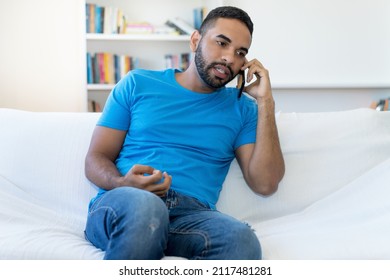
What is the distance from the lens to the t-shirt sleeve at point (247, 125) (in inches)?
67.0

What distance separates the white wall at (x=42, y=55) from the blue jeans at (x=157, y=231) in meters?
2.56

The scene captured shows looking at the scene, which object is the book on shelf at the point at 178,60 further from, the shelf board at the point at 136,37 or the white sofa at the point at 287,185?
the white sofa at the point at 287,185

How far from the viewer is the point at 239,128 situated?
1.71 metres

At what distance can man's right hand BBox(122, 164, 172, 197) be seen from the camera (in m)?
1.35

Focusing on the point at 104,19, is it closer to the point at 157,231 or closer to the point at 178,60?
the point at 178,60

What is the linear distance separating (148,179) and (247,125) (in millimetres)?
494

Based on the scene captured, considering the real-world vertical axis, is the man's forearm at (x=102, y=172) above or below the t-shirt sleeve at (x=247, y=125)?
below

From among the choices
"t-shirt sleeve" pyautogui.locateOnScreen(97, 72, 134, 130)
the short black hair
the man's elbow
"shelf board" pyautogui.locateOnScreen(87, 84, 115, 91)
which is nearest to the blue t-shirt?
"t-shirt sleeve" pyautogui.locateOnScreen(97, 72, 134, 130)

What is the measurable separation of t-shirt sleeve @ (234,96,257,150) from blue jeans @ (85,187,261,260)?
1.16ft

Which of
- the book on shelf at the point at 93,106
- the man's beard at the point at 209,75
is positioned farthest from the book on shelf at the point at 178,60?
the man's beard at the point at 209,75

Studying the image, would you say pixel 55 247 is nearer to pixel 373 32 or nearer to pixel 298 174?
pixel 298 174

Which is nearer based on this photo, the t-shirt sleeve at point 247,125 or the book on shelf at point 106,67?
the t-shirt sleeve at point 247,125

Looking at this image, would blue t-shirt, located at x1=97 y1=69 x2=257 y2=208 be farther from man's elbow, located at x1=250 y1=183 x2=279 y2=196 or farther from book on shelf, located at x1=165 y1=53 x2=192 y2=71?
book on shelf, located at x1=165 y1=53 x2=192 y2=71
